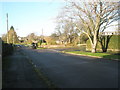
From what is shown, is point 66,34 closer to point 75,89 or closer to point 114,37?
point 114,37

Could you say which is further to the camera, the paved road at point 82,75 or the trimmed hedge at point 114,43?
the trimmed hedge at point 114,43

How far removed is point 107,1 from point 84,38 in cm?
5966

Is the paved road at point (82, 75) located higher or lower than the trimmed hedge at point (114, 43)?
lower

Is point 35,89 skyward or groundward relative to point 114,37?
groundward

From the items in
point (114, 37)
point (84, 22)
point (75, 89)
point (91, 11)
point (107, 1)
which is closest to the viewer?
point (75, 89)

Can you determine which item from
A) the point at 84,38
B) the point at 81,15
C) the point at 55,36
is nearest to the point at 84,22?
the point at 81,15

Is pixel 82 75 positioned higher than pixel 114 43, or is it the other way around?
pixel 114 43

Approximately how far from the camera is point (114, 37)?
3241cm

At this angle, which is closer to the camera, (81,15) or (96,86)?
(96,86)

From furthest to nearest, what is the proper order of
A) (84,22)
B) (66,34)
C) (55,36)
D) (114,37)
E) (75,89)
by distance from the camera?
(55,36) → (66,34) → (114,37) → (84,22) → (75,89)

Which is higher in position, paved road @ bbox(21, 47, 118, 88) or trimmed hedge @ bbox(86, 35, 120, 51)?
trimmed hedge @ bbox(86, 35, 120, 51)

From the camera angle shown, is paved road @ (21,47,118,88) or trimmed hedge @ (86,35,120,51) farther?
trimmed hedge @ (86,35,120,51)

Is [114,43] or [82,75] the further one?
[114,43]

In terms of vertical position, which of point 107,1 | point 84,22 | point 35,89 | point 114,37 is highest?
point 107,1
